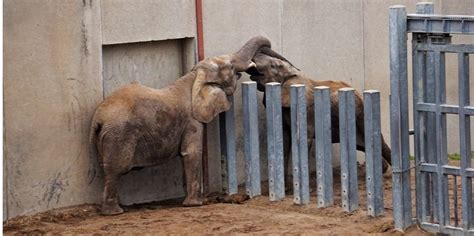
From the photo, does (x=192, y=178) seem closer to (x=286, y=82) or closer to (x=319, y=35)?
(x=286, y=82)

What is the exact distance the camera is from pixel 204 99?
11891mm

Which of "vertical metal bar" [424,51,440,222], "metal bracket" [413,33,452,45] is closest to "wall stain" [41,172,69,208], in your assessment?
"vertical metal bar" [424,51,440,222]

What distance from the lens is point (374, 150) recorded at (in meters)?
10.9

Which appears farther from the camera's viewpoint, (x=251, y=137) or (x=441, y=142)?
(x=251, y=137)

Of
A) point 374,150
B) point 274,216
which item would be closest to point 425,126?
point 374,150

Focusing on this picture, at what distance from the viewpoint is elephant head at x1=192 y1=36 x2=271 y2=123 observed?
39.0 feet

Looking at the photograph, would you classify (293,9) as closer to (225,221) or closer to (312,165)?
(312,165)

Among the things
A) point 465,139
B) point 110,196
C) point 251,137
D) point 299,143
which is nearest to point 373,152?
point 299,143

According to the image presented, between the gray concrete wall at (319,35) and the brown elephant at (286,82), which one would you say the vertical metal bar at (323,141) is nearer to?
the brown elephant at (286,82)

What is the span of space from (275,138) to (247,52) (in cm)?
93

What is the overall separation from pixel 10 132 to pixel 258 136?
2.52 meters

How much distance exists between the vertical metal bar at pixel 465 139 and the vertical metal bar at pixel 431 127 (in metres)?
0.26

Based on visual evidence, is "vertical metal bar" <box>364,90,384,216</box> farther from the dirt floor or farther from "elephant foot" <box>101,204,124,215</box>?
"elephant foot" <box>101,204,124,215</box>

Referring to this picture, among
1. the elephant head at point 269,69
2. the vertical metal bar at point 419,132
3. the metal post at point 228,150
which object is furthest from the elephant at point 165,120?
the vertical metal bar at point 419,132
